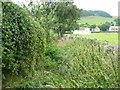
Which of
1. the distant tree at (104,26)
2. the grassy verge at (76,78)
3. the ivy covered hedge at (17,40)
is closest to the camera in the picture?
the ivy covered hedge at (17,40)

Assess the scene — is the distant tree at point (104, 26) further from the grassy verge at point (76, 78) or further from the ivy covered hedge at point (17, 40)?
the ivy covered hedge at point (17, 40)

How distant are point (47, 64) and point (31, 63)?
1.67 metres

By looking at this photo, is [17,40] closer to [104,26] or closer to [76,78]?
[76,78]

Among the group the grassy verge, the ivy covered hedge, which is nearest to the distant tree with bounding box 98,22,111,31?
the grassy verge

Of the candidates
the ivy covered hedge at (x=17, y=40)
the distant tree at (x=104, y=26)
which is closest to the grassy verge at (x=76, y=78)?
the ivy covered hedge at (x=17, y=40)

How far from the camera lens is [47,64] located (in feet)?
16.7

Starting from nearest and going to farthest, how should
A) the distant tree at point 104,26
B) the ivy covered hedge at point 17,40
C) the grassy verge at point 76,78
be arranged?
the ivy covered hedge at point 17,40
the grassy verge at point 76,78
the distant tree at point 104,26

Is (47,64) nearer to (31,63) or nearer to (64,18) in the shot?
(31,63)

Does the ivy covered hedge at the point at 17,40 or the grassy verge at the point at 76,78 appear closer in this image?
the ivy covered hedge at the point at 17,40

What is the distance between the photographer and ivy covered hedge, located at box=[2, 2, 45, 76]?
2715 mm

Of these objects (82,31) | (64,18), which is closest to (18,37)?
(64,18)

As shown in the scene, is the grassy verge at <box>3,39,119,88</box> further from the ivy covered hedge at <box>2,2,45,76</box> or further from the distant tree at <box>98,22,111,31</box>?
the distant tree at <box>98,22,111,31</box>

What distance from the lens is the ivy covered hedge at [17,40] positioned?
271 cm

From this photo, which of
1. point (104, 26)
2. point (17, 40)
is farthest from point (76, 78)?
point (104, 26)
